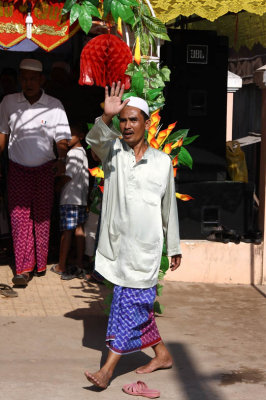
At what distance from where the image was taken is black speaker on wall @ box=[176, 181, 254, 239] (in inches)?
337

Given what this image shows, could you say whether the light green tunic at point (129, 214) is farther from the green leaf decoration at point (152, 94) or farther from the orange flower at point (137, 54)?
the orange flower at point (137, 54)

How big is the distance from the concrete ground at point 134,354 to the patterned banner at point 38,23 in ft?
7.14

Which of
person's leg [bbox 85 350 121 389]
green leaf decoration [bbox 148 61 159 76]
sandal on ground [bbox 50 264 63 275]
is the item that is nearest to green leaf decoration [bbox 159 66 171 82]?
green leaf decoration [bbox 148 61 159 76]

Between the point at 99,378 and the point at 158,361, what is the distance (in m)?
0.60

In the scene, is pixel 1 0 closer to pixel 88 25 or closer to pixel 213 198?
pixel 88 25

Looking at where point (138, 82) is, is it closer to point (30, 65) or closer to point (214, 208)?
point (30, 65)

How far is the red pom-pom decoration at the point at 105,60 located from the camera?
6.23 m

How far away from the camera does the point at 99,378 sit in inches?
202

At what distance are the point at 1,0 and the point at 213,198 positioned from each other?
3073 millimetres

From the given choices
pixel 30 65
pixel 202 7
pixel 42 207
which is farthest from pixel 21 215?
pixel 202 7

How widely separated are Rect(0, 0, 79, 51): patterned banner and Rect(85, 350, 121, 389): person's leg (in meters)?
2.92

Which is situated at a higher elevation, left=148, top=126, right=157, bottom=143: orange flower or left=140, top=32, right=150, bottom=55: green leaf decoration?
left=140, top=32, right=150, bottom=55: green leaf decoration

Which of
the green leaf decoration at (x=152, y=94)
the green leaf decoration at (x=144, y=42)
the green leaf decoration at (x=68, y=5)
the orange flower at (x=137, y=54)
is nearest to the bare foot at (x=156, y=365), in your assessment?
the green leaf decoration at (x=152, y=94)

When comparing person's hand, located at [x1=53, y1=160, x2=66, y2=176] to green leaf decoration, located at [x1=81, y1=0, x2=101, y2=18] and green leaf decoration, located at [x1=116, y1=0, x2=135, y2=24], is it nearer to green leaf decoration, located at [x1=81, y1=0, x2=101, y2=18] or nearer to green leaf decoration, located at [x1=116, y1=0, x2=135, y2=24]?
green leaf decoration, located at [x1=81, y1=0, x2=101, y2=18]
